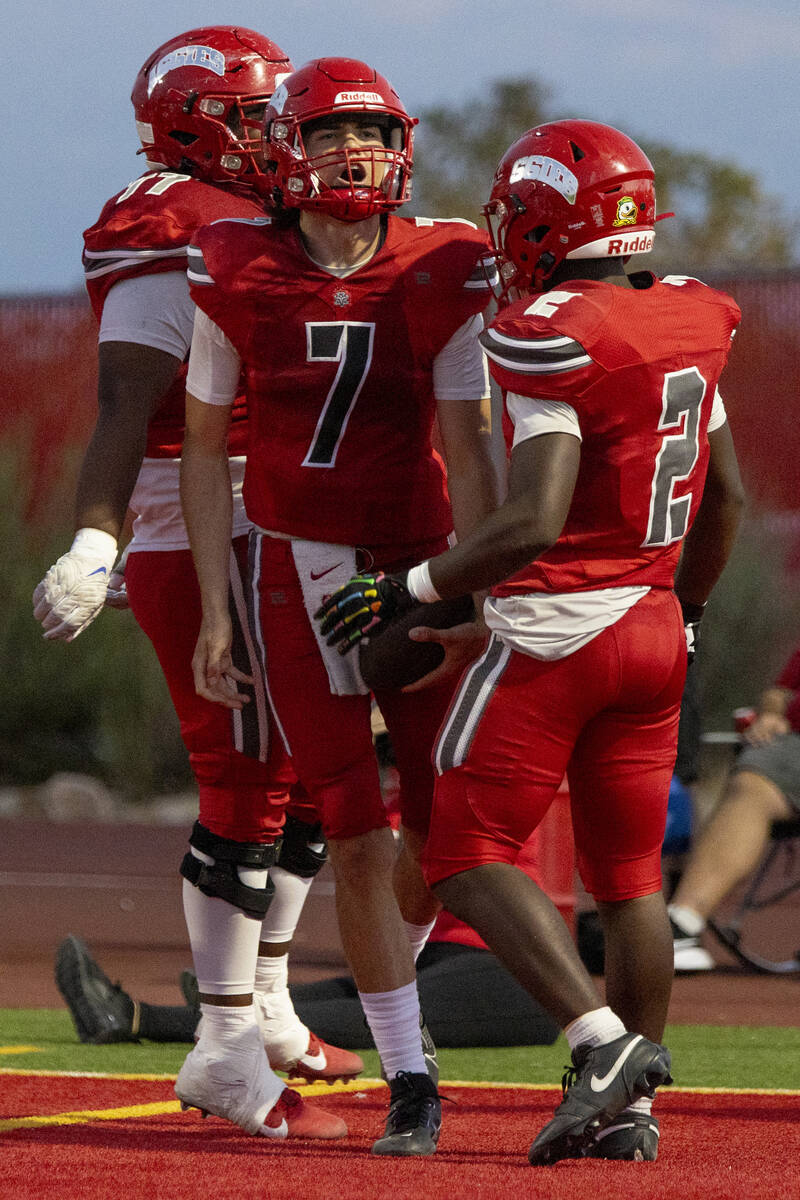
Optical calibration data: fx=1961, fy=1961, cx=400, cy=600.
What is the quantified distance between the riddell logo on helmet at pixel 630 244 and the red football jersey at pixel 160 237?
91 centimetres

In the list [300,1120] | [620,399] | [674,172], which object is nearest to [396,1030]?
[300,1120]

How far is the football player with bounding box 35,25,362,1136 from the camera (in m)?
4.22

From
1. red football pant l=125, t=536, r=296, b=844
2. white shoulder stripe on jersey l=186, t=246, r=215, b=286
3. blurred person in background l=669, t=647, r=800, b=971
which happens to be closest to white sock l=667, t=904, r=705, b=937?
blurred person in background l=669, t=647, r=800, b=971

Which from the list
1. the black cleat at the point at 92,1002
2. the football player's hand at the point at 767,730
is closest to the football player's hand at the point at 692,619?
the black cleat at the point at 92,1002

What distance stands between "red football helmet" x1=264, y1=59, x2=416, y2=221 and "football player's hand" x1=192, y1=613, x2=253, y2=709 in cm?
90

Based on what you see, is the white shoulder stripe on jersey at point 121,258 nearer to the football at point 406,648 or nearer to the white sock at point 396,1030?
the football at point 406,648

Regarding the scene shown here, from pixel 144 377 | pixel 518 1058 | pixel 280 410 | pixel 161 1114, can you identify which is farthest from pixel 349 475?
pixel 518 1058

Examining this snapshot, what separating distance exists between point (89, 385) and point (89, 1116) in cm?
1970

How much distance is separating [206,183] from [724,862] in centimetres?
420

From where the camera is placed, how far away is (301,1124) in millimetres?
4289

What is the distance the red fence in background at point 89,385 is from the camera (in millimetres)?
21750

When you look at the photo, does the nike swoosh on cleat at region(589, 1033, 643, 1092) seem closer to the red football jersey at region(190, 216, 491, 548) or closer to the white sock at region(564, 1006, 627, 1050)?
the white sock at region(564, 1006, 627, 1050)

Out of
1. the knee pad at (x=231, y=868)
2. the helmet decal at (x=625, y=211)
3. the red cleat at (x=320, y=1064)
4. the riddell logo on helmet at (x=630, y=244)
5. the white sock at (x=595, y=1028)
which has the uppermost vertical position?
the helmet decal at (x=625, y=211)

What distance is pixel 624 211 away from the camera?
13.0 ft
